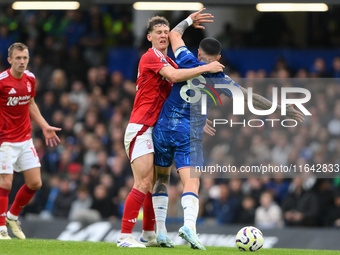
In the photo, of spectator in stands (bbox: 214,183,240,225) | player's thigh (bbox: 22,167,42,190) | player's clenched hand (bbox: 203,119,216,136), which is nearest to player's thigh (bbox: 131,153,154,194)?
player's clenched hand (bbox: 203,119,216,136)

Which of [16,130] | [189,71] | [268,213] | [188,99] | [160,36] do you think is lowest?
[268,213]

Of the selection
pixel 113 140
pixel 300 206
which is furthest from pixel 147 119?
pixel 113 140

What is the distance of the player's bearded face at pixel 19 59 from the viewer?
9633mm

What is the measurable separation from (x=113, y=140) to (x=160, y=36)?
8791 millimetres

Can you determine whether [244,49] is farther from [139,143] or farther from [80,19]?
[139,143]

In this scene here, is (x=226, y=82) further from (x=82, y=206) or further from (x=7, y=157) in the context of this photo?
(x=82, y=206)

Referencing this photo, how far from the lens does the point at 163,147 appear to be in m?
8.46

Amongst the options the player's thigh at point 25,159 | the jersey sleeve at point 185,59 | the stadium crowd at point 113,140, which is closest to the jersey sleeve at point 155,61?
the jersey sleeve at point 185,59

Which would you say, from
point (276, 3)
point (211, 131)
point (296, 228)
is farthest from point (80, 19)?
point (211, 131)

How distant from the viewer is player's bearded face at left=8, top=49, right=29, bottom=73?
9.63 meters

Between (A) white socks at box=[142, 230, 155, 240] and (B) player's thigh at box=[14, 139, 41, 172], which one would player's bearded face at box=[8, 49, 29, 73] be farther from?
(A) white socks at box=[142, 230, 155, 240]

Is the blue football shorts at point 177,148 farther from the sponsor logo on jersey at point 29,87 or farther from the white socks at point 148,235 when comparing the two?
the sponsor logo on jersey at point 29,87

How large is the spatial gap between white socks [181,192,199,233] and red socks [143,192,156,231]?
78 cm

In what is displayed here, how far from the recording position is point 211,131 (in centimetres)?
908
